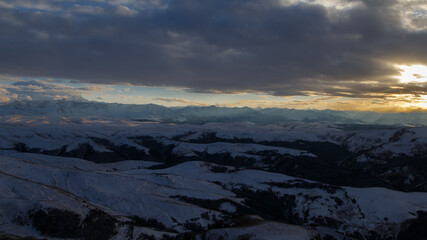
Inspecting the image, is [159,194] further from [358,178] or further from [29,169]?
[358,178]

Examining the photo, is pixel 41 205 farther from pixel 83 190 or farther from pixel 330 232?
pixel 330 232

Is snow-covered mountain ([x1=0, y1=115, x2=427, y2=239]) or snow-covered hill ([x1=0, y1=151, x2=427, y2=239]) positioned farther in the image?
snow-covered hill ([x1=0, y1=151, x2=427, y2=239])

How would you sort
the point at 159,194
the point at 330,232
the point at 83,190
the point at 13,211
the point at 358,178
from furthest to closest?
1. the point at 358,178
2. the point at 159,194
3. the point at 83,190
4. the point at 330,232
5. the point at 13,211

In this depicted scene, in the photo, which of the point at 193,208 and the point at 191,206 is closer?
the point at 193,208

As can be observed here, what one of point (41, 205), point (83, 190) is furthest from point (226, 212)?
point (41, 205)

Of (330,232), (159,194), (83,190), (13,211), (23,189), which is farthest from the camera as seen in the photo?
(159,194)

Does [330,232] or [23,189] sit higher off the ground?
[23,189]

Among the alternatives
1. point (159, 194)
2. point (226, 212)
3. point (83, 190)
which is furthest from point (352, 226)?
point (83, 190)

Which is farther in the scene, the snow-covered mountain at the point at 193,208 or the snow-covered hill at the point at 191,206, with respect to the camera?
the snow-covered hill at the point at 191,206

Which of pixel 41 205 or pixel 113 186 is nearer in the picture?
pixel 41 205
